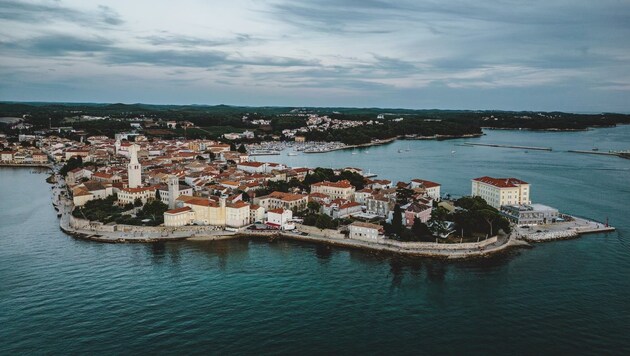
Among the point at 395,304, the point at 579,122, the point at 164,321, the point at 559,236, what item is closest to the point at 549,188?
the point at 559,236

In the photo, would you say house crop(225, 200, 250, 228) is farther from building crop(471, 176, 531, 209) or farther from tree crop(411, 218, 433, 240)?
building crop(471, 176, 531, 209)

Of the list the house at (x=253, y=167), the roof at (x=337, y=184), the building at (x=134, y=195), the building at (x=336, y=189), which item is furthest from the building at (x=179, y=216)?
the house at (x=253, y=167)

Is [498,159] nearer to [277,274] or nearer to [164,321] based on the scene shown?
[277,274]

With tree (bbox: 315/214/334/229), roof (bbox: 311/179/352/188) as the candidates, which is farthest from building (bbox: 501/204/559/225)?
roof (bbox: 311/179/352/188)

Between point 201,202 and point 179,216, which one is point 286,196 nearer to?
point 201,202

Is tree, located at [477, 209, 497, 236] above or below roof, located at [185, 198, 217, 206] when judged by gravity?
below

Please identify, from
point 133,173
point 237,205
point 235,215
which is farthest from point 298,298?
point 133,173
